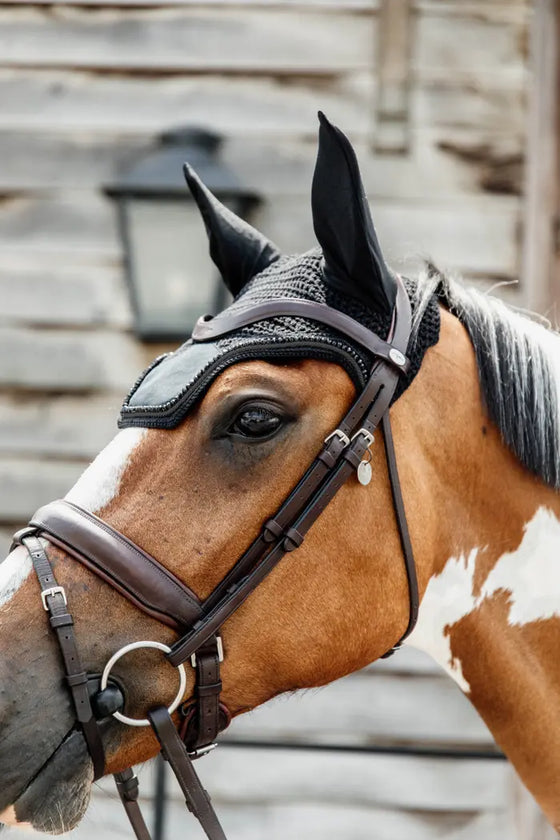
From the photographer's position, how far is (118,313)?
296 centimetres

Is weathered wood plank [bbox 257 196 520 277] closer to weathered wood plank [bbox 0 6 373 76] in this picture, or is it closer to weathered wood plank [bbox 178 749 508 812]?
weathered wood plank [bbox 0 6 373 76]

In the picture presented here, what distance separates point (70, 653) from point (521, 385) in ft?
2.26

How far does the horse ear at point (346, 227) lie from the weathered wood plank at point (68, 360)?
5.82 ft

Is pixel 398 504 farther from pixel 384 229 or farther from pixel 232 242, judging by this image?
pixel 384 229

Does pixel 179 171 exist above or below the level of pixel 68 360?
above

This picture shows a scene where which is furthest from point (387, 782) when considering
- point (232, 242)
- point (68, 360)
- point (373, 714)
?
point (232, 242)

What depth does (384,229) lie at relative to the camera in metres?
2.92

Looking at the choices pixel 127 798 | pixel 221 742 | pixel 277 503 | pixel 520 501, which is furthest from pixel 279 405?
pixel 221 742

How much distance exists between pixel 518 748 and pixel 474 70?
7.38 feet

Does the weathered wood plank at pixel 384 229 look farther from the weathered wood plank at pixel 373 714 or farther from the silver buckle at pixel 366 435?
the silver buckle at pixel 366 435

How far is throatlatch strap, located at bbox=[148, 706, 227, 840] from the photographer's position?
1.11 m

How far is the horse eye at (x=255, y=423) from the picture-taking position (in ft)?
3.78

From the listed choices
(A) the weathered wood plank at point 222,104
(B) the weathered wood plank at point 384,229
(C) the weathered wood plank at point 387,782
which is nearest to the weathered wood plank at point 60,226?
(B) the weathered wood plank at point 384,229

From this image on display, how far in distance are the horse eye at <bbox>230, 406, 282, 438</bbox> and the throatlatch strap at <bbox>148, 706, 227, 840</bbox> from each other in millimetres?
357
